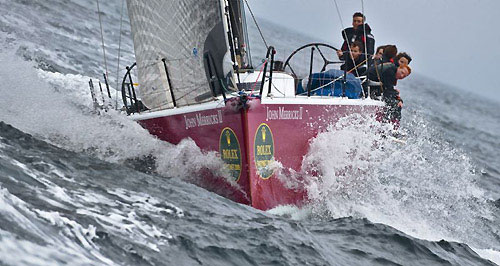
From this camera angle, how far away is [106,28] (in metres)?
16.6

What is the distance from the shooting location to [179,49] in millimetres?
6246

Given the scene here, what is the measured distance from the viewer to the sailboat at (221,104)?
5.41 m

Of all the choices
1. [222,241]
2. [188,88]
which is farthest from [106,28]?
[222,241]

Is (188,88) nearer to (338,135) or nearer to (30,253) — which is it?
(338,135)

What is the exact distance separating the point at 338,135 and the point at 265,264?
2991mm

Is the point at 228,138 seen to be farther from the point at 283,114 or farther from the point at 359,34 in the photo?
the point at 359,34

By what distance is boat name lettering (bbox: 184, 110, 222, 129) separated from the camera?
5496 millimetres

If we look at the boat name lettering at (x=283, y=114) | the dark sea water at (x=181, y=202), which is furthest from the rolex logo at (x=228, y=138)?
the boat name lettering at (x=283, y=114)

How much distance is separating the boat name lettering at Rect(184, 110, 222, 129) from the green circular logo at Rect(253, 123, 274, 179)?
349mm

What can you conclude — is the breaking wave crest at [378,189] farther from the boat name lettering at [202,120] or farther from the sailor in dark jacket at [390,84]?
the boat name lettering at [202,120]

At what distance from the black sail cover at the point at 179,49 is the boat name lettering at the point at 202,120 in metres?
0.24

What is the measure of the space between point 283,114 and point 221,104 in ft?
1.90

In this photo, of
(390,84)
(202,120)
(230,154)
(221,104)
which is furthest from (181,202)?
(390,84)

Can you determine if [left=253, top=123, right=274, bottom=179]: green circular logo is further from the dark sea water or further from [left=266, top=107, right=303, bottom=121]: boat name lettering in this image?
the dark sea water
